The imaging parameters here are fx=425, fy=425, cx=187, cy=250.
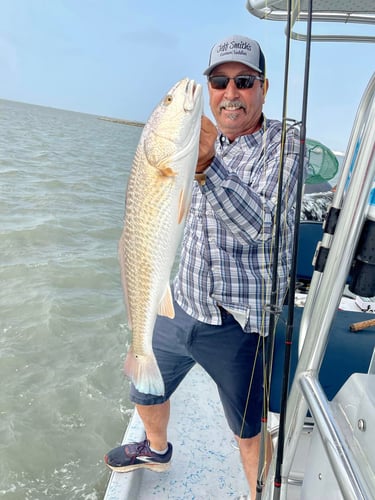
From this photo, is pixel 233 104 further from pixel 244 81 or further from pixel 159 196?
pixel 159 196

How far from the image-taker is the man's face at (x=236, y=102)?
1974 mm

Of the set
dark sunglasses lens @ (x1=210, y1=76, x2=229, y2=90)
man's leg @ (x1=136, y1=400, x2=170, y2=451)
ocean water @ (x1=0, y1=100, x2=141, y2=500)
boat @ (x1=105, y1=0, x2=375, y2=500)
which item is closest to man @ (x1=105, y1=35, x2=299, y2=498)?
dark sunglasses lens @ (x1=210, y1=76, x2=229, y2=90)

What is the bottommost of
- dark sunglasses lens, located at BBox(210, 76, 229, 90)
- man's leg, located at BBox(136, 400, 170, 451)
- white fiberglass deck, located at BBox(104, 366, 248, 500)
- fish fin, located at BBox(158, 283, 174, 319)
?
white fiberglass deck, located at BBox(104, 366, 248, 500)

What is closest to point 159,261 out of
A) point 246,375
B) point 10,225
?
point 246,375

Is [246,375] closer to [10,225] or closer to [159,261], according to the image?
[159,261]

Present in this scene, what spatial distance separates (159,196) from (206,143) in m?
0.24

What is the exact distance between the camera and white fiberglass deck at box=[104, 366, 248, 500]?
2279 mm

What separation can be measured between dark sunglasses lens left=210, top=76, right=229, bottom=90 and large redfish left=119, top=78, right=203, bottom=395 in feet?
2.64

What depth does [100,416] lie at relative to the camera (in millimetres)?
3615

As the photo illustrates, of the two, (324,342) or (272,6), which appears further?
(272,6)

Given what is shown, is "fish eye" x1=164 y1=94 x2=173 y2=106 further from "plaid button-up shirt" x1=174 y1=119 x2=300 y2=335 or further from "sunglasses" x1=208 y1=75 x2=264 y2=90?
"sunglasses" x1=208 y1=75 x2=264 y2=90

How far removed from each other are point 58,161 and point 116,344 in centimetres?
1430

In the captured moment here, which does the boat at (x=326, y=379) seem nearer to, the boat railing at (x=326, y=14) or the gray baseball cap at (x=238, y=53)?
the boat railing at (x=326, y=14)

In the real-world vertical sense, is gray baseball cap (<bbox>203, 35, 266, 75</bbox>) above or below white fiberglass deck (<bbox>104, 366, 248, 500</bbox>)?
above
